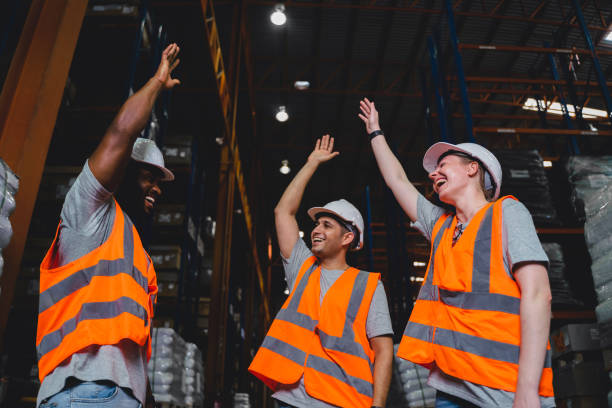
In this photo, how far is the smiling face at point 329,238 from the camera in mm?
3236

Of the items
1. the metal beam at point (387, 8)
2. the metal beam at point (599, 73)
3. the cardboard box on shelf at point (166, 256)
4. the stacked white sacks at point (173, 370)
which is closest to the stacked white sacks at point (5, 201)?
the stacked white sacks at point (173, 370)

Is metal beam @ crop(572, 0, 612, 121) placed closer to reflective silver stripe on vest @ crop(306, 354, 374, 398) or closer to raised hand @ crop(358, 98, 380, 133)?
raised hand @ crop(358, 98, 380, 133)

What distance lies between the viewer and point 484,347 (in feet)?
5.85

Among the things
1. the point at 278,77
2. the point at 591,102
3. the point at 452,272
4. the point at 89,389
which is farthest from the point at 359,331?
the point at 591,102

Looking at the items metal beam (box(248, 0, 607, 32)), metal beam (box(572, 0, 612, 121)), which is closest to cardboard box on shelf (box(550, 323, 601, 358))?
metal beam (box(572, 0, 612, 121))

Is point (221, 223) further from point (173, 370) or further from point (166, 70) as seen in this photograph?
point (166, 70)

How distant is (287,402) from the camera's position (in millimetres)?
2480

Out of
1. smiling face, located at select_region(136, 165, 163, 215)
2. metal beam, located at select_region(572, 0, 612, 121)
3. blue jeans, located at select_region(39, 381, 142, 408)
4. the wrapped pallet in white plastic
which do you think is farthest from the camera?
metal beam, located at select_region(572, 0, 612, 121)

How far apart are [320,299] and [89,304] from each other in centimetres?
140

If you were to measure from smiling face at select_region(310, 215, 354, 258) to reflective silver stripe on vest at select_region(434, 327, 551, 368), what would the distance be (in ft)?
4.59

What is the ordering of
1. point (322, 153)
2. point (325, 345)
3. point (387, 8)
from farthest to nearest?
point (387, 8) → point (322, 153) → point (325, 345)

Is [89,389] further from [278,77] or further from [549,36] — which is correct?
[549,36]

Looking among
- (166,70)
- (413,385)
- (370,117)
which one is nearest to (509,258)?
(370,117)

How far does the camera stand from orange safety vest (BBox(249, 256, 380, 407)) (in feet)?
8.19
